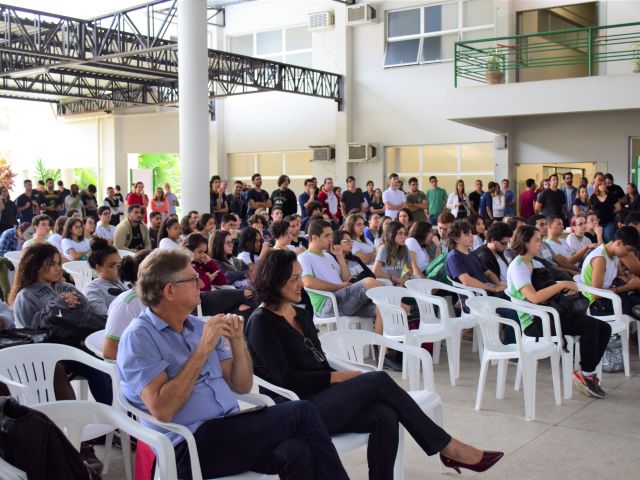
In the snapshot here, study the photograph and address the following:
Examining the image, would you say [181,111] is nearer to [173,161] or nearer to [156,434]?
[156,434]

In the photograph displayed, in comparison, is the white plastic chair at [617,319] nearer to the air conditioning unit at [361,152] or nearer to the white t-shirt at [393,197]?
the white t-shirt at [393,197]

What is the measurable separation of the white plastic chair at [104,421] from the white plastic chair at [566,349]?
10.1 ft

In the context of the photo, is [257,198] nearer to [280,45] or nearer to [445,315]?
[445,315]

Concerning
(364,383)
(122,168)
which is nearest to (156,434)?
(364,383)

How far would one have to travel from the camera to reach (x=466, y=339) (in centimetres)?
675

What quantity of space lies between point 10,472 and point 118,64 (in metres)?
15.1

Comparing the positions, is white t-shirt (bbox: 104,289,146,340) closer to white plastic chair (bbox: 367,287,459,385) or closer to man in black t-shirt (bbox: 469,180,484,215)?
white plastic chair (bbox: 367,287,459,385)

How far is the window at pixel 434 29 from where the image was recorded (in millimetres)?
15578

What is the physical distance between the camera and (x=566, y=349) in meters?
5.10

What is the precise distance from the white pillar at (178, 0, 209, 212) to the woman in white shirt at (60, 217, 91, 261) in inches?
94.4

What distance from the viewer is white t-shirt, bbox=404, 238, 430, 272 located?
6977mm

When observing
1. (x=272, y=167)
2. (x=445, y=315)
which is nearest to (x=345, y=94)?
(x=272, y=167)

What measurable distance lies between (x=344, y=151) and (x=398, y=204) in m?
4.44

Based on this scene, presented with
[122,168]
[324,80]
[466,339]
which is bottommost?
[466,339]
